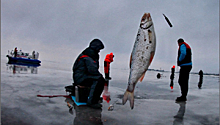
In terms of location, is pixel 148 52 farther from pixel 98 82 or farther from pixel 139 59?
pixel 98 82

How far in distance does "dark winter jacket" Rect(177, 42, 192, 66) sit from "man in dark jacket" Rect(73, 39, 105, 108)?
286 cm

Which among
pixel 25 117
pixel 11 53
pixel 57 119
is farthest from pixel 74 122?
pixel 11 53

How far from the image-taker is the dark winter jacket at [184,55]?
5405mm

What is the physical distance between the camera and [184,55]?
5398mm

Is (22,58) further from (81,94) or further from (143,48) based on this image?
(143,48)

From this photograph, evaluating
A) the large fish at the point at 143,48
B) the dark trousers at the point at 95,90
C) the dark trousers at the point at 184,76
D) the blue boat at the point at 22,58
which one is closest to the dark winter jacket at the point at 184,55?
the dark trousers at the point at 184,76

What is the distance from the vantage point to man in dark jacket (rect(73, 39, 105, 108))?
4.16 m

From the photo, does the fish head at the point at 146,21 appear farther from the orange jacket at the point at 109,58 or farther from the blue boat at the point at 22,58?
the blue boat at the point at 22,58

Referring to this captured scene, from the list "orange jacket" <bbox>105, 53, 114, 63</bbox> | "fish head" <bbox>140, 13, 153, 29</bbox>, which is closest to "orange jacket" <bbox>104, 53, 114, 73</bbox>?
"orange jacket" <bbox>105, 53, 114, 63</bbox>

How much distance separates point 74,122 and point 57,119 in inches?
16.1

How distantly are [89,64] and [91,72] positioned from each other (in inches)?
8.6

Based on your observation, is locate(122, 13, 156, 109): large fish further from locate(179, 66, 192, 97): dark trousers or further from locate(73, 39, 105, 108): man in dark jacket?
locate(179, 66, 192, 97): dark trousers

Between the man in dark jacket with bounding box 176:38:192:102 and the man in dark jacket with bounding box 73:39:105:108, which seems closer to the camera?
the man in dark jacket with bounding box 73:39:105:108

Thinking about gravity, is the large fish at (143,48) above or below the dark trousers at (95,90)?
above
